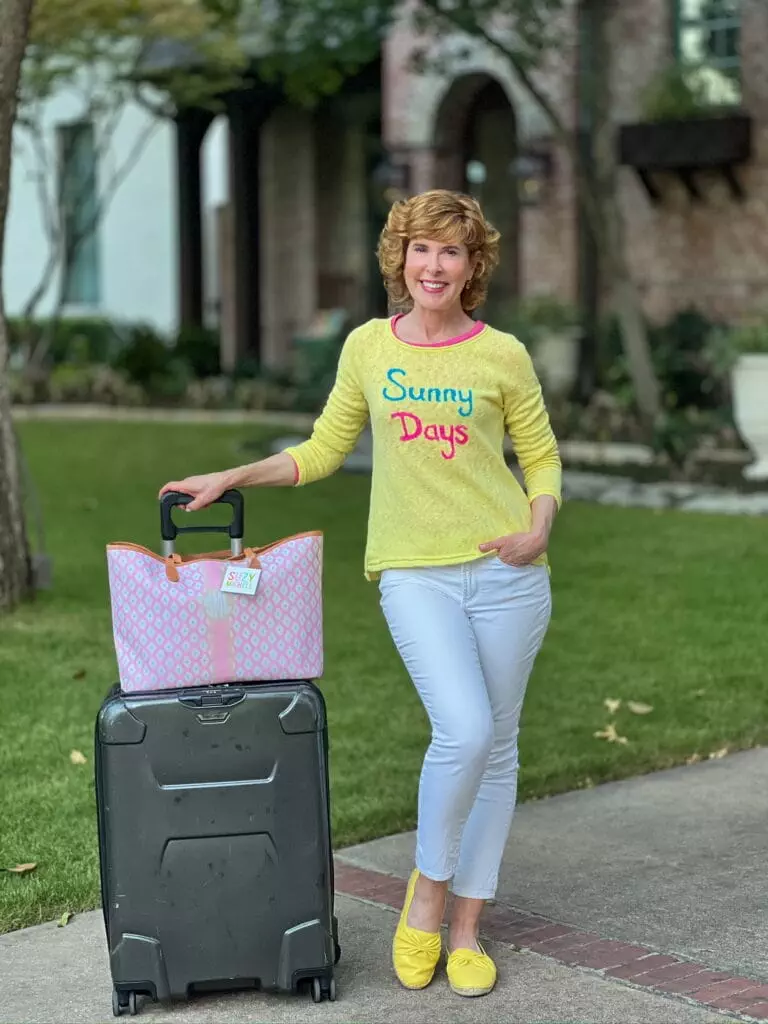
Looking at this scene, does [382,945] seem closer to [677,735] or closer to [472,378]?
[472,378]

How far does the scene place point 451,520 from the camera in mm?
3977

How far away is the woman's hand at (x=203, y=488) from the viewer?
3.91 m

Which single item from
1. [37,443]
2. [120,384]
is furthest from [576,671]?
[120,384]

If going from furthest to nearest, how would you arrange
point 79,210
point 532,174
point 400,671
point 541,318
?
1. point 79,210
2. point 532,174
3. point 541,318
4. point 400,671

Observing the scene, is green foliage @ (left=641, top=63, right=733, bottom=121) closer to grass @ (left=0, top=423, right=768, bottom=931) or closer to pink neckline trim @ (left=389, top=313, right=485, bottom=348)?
grass @ (left=0, top=423, right=768, bottom=931)

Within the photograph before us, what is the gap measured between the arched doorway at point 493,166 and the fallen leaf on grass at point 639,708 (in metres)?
13.0

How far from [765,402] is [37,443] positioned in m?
7.16

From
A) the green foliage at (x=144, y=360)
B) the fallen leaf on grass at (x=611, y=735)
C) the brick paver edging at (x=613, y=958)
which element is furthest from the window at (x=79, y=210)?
the brick paver edging at (x=613, y=958)

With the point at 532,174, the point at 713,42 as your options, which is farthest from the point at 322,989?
the point at 532,174

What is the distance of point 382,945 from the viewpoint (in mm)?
4320

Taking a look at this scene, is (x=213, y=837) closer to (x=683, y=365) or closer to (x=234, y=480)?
(x=234, y=480)

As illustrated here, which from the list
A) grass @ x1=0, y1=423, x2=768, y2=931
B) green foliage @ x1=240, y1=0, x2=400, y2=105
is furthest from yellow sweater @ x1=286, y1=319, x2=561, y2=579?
green foliage @ x1=240, y1=0, x2=400, y2=105

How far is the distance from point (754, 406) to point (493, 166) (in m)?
7.96

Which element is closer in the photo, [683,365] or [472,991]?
[472,991]
